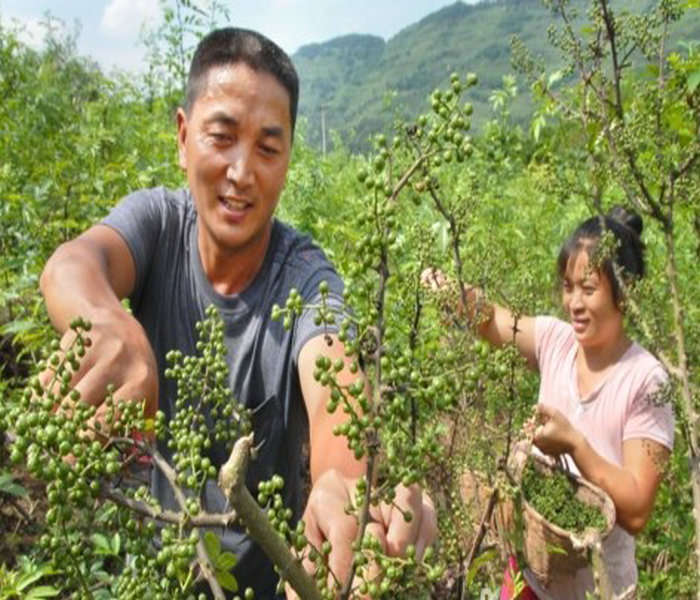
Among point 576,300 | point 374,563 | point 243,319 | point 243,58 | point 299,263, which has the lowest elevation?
point 576,300

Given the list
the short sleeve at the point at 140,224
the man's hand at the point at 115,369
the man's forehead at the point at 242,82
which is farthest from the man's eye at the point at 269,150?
the man's hand at the point at 115,369

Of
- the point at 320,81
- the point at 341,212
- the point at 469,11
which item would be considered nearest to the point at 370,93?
the point at 320,81

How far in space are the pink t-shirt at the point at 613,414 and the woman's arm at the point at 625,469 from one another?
0.07 metres

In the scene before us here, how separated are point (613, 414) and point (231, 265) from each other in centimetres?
156

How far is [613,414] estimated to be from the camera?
3.05m

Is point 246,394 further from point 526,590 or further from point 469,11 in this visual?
point 469,11

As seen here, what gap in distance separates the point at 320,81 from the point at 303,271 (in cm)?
18979

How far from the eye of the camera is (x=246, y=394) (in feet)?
7.14

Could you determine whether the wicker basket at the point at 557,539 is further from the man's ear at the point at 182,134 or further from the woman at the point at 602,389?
the man's ear at the point at 182,134

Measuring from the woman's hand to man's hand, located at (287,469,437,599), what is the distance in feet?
5.26

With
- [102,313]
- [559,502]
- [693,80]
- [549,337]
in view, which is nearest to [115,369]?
[102,313]

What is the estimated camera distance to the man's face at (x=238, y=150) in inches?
82.7

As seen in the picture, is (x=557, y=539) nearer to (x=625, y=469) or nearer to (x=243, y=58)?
(x=625, y=469)

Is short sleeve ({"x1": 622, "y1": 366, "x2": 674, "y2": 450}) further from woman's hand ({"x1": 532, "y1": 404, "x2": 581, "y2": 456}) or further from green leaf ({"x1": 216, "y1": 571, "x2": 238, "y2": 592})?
green leaf ({"x1": 216, "y1": 571, "x2": 238, "y2": 592})
